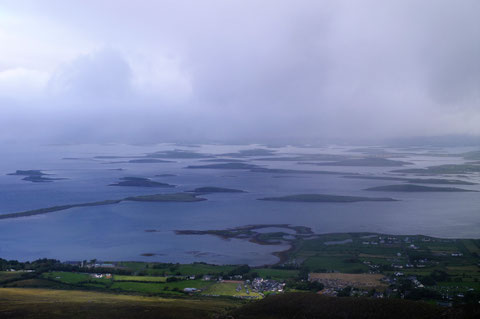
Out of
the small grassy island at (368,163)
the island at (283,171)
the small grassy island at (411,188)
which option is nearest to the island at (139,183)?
the island at (283,171)

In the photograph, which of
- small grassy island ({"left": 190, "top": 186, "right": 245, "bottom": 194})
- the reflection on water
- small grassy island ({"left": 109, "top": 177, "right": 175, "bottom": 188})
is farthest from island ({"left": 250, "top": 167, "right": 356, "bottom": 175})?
small grassy island ({"left": 109, "top": 177, "right": 175, "bottom": 188})

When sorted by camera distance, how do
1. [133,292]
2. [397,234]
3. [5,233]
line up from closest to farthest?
[133,292] → [397,234] → [5,233]

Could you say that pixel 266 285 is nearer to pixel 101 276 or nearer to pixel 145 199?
pixel 101 276

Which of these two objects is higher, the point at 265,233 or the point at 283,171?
the point at 283,171

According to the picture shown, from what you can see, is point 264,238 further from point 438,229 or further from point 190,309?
point 190,309

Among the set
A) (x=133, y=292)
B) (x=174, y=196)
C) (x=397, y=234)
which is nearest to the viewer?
(x=133, y=292)

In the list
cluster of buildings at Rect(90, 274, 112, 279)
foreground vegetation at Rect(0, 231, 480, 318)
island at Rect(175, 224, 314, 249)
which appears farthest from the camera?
island at Rect(175, 224, 314, 249)

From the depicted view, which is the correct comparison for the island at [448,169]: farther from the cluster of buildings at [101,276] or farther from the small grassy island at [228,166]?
the cluster of buildings at [101,276]

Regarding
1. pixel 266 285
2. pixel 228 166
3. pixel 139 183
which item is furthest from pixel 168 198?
pixel 228 166

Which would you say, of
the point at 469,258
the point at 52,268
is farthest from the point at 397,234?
the point at 52,268

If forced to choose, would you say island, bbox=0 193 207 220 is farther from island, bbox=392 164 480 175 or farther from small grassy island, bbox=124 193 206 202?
island, bbox=392 164 480 175

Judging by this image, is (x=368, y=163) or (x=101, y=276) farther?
(x=368, y=163)
